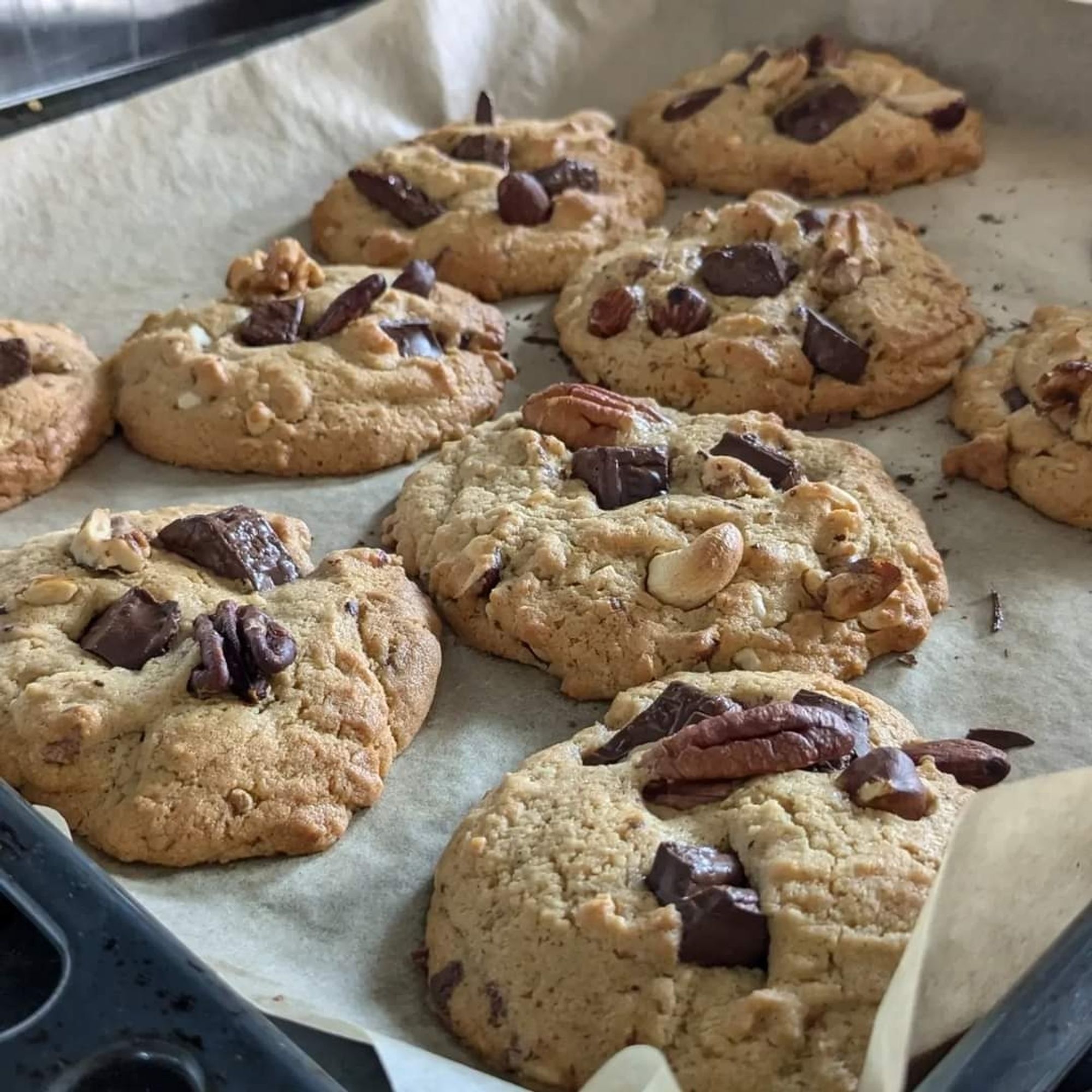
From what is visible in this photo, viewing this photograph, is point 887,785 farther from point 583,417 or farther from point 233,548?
point 233,548

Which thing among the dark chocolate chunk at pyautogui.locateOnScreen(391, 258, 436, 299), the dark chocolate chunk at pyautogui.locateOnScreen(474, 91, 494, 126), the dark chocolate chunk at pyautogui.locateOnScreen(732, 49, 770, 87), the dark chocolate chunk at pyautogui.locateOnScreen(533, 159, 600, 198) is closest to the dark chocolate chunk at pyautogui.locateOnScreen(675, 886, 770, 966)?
the dark chocolate chunk at pyautogui.locateOnScreen(391, 258, 436, 299)

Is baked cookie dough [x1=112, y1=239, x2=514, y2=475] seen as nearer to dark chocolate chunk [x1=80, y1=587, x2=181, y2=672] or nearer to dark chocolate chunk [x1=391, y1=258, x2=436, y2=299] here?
dark chocolate chunk [x1=391, y1=258, x2=436, y2=299]

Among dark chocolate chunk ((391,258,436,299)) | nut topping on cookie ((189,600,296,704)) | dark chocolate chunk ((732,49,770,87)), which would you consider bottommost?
nut topping on cookie ((189,600,296,704))

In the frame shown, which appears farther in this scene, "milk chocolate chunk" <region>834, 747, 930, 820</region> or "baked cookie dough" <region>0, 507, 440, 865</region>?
"baked cookie dough" <region>0, 507, 440, 865</region>

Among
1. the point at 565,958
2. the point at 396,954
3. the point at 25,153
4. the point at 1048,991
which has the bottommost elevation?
the point at 396,954

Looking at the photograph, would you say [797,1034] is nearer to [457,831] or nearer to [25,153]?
[457,831]

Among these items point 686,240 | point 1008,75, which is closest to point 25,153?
point 686,240

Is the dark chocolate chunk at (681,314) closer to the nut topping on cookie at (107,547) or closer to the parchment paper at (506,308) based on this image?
the parchment paper at (506,308)

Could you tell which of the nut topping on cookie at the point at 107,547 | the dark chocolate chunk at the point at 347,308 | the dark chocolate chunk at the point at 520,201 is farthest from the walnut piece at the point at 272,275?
the nut topping on cookie at the point at 107,547
